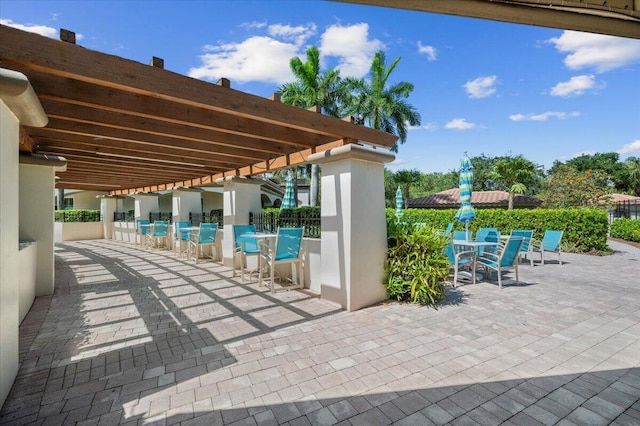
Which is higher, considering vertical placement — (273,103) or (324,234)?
(273,103)

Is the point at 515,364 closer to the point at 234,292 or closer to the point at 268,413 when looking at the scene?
Result: the point at 268,413

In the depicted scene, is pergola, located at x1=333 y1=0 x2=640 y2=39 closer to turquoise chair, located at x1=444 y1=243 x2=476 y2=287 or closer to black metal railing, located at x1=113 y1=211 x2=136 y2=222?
turquoise chair, located at x1=444 y1=243 x2=476 y2=287

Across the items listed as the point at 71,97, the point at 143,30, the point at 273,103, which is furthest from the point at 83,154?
the point at 273,103

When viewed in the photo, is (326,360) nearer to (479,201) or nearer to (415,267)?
(415,267)

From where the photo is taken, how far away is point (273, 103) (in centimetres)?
388

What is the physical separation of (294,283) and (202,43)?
5.21 meters

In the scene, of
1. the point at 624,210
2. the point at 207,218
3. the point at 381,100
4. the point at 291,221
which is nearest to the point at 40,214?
the point at 291,221

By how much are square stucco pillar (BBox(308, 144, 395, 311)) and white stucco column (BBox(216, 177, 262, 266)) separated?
350cm

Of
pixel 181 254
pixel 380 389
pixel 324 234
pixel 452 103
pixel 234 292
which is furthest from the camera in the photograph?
pixel 452 103

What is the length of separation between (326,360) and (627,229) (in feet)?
67.0

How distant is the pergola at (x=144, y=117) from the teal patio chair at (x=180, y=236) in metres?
2.70

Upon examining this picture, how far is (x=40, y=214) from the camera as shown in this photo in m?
5.29

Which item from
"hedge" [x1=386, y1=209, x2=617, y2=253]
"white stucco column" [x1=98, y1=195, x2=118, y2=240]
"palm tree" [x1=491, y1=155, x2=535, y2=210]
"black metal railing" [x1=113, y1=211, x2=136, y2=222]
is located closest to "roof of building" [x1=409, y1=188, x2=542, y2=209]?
"palm tree" [x1=491, y1=155, x2=535, y2=210]

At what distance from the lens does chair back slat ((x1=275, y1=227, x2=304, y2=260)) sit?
555cm
